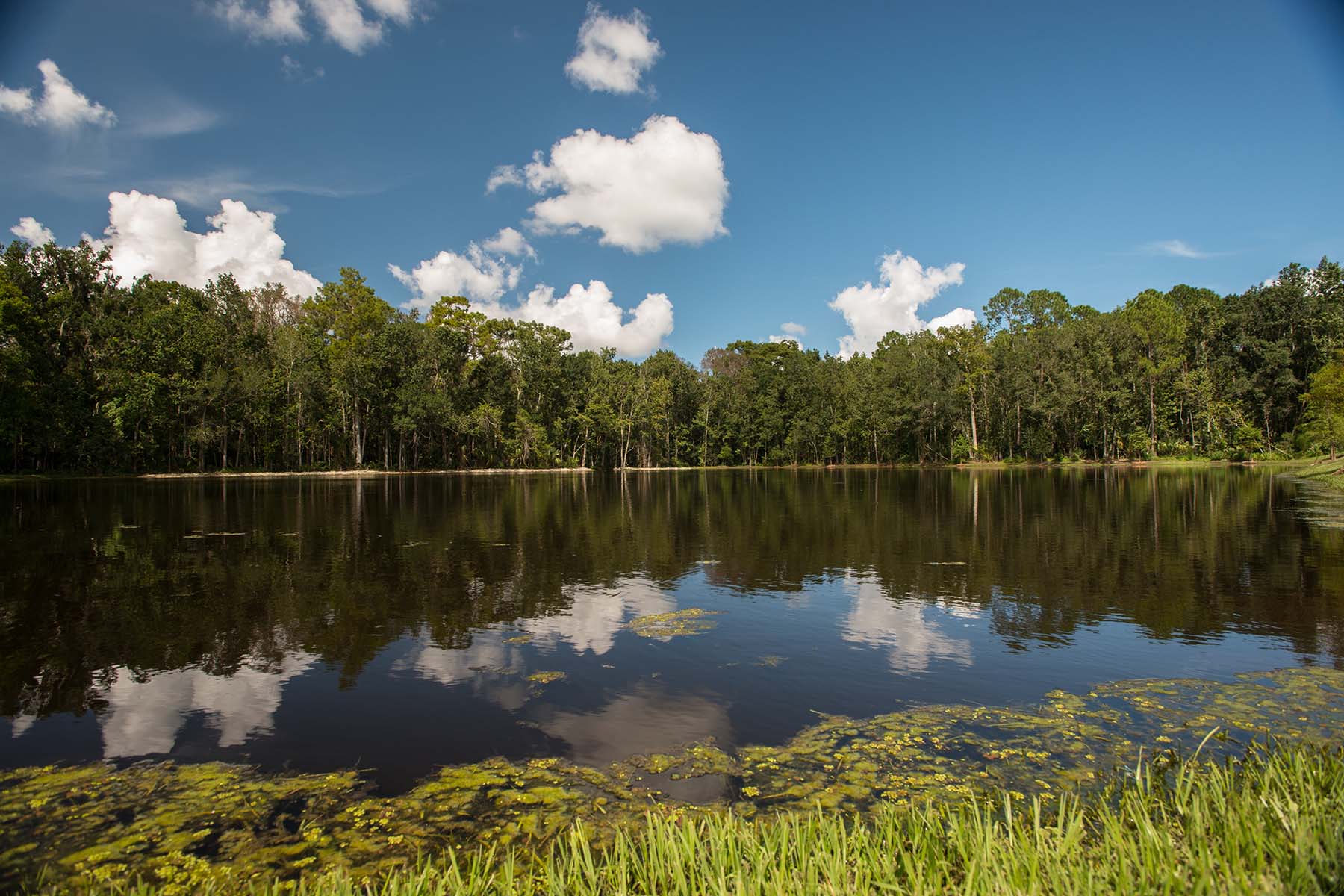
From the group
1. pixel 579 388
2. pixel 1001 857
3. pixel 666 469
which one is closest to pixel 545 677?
pixel 1001 857

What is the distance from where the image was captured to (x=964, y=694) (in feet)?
29.4

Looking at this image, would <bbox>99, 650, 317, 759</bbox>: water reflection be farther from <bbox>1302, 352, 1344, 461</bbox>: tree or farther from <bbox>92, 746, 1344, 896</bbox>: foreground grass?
<bbox>1302, 352, 1344, 461</bbox>: tree

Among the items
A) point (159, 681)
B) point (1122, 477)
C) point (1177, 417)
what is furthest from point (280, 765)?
point (1177, 417)

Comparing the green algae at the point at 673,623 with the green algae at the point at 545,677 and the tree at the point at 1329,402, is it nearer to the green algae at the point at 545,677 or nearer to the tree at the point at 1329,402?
the green algae at the point at 545,677

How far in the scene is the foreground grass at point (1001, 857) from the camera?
348cm

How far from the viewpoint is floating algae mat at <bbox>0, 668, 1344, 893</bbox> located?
547 cm

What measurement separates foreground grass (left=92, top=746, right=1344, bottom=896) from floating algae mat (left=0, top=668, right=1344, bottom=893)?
863 millimetres

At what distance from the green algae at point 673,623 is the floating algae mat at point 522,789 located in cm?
458

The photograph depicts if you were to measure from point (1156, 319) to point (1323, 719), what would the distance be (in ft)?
335

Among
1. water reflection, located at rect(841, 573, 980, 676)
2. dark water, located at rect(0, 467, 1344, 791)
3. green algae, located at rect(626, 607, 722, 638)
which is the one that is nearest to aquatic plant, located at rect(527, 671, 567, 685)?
dark water, located at rect(0, 467, 1344, 791)

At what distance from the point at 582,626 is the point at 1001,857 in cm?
965

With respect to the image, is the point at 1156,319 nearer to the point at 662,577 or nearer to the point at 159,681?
the point at 662,577

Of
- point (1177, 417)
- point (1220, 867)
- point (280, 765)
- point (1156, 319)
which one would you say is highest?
point (1156, 319)

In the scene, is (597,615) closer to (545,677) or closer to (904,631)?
(545,677)
